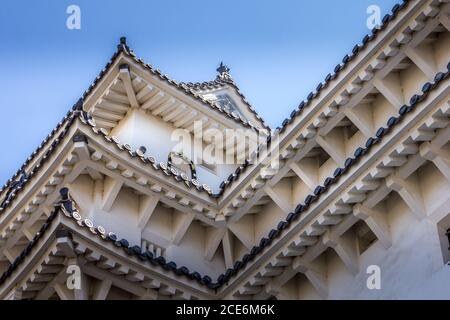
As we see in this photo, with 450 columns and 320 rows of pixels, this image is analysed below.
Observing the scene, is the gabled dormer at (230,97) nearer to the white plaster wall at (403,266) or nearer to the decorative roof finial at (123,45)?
the decorative roof finial at (123,45)

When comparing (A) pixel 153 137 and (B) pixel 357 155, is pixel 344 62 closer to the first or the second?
(B) pixel 357 155

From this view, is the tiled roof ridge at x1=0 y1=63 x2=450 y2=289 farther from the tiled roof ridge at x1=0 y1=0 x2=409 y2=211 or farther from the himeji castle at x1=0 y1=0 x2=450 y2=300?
the tiled roof ridge at x1=0 y1=0 x2=409 y2=211

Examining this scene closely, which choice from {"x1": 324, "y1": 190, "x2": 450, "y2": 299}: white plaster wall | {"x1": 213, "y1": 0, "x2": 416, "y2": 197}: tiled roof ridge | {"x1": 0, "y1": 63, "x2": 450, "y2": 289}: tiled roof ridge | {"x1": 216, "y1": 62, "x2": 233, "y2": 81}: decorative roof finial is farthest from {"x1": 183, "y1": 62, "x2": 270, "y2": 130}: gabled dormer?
{"x1": 324, "y1": 190, "x2": 450, "y2": 299}: white plaster wall

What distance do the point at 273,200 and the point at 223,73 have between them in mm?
10519

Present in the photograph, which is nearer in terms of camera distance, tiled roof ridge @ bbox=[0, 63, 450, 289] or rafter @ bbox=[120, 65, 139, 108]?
tiled roof ridge @ bbox=[0, 63, 450, 289]

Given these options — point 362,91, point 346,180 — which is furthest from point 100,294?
point 362,91

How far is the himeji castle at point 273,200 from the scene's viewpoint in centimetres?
1961

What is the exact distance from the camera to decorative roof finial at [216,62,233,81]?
109 feet

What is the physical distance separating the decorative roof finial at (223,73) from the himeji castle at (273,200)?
5.72m

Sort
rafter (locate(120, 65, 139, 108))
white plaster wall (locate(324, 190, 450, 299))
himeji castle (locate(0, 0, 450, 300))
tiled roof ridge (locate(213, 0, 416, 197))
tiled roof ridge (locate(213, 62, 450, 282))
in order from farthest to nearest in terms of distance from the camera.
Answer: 1. rafter (locate(120, 65, 139, 108))
2. tiled roof ridge (locate(213, 0, 416, 197))
3. himeji castle (locate(0, 0, 450, 300))
4. tiled roof ridge (locate(213, 62, 450, 282))
5. white plaster wall (locate(324, 190, 450, 299))

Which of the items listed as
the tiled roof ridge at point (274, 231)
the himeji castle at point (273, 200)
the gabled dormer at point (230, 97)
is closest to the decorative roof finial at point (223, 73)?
the gabled dormer at point (230, 97)

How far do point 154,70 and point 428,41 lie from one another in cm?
788

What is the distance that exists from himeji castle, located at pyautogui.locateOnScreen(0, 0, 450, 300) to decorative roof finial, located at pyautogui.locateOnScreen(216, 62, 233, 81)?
5723mm

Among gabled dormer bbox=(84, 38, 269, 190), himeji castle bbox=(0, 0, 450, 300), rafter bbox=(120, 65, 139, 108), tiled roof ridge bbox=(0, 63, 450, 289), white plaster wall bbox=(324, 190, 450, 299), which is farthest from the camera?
gabled dormer bbox=(84, 38, 269, 190)
